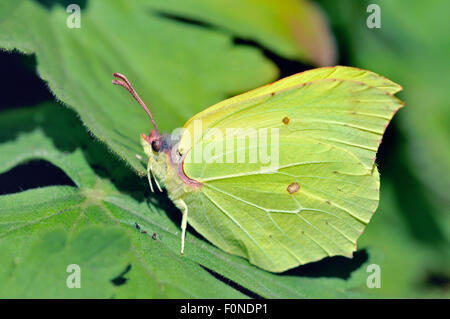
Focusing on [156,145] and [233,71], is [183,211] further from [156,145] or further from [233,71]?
[233,71]

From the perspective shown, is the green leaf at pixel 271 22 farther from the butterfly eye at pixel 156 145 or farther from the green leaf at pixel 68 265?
the green leaf at pixel 68 265

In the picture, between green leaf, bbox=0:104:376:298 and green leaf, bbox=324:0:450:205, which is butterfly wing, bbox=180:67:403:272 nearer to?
green leaf, bbox=0:104:376:298

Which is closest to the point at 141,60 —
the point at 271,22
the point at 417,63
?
the point at 271,22

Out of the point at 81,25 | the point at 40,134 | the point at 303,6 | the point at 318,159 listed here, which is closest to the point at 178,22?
the point at 81,25

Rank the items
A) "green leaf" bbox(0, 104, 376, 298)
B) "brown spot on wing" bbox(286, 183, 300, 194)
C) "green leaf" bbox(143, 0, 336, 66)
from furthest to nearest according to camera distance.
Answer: "green leaf" bbox(143, 0, 336, 66), "brown spot on wing" bbox(286, 183, 300, 194), "green leaf" bbox(0, 104, 376, 298)

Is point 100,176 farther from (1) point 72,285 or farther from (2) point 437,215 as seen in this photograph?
(2) point 437,215

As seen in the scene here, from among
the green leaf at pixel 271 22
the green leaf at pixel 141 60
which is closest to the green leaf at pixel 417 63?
the green leaf at pixel 271 22

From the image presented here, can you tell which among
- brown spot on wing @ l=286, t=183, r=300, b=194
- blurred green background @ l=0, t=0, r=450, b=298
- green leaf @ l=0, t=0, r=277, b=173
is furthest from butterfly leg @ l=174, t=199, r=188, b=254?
brown spot on wing @ l=286, t=183, r=300, b=194
